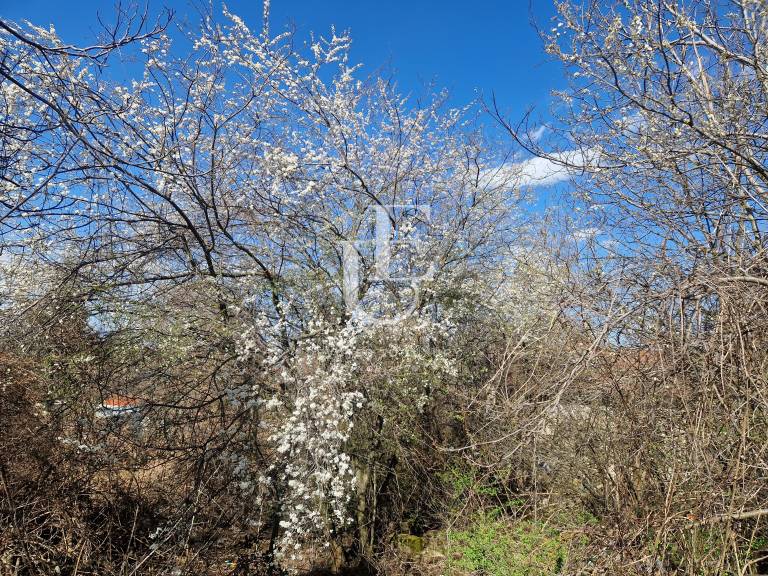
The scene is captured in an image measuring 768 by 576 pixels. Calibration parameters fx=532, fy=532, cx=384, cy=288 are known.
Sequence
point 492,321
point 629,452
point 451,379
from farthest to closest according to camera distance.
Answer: point 492,321 → point 451,379 → point 629,452

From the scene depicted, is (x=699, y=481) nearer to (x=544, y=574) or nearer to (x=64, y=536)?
(x=544, y=574)

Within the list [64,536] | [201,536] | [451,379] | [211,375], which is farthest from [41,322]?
[451,379]

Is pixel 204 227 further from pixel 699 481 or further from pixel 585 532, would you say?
pixel 699 481

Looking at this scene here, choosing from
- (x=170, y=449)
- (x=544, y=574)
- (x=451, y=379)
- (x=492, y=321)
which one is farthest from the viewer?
(x=492, y=321)

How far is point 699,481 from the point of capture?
2.37 metres

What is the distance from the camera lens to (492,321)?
7.71m

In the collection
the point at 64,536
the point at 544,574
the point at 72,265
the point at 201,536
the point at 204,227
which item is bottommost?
the point at 544,574

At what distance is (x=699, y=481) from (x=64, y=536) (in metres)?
4.20

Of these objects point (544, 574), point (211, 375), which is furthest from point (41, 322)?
point (544, 574)

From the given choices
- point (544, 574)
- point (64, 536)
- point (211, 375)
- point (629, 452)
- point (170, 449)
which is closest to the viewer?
point (629, 452)

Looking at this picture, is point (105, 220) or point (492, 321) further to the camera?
point (492, 321)

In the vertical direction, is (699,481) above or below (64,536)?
above

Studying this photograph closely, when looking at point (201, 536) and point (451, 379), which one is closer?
point (201, 536)

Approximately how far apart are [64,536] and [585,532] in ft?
12.0
